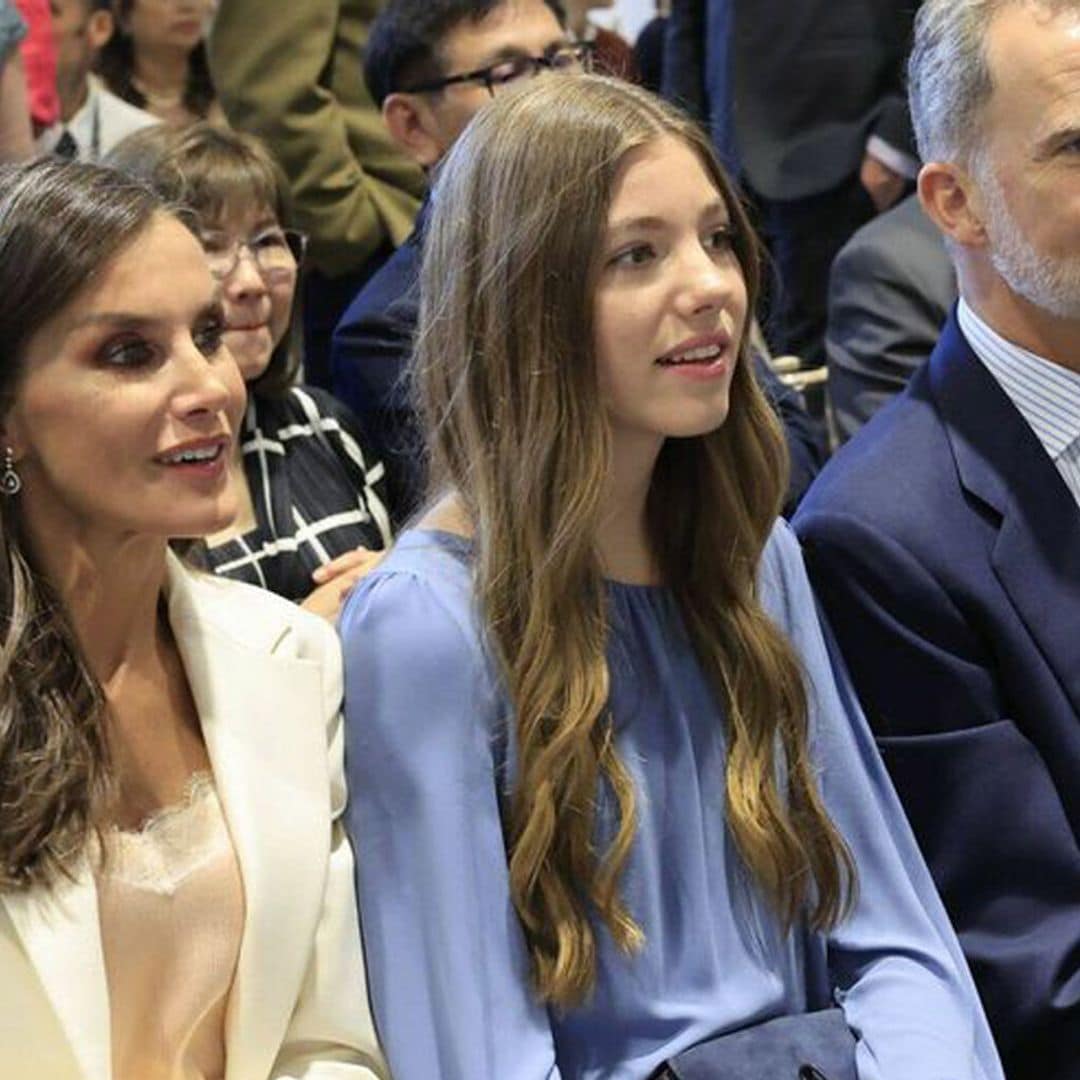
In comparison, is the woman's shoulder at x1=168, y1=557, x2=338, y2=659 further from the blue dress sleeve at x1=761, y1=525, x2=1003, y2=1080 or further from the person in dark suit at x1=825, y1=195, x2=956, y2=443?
the person in dark suit at x1=825, y1=195, x2=956, y2=443

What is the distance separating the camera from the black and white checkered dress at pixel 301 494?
2930mm

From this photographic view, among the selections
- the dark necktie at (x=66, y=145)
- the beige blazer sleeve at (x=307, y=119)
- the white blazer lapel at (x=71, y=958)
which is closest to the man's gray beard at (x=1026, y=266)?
the white blazer lapel at (x=71, y=958)

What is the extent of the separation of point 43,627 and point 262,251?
123 centimetres

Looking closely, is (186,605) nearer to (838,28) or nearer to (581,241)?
(581,241)

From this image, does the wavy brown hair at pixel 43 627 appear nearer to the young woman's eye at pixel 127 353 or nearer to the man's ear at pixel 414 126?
the young woman's eye at pixel 127 353

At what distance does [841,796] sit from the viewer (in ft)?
7.59

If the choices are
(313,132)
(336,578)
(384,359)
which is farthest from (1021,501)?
(313,132)

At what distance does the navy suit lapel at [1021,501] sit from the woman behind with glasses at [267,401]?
29.8 inches

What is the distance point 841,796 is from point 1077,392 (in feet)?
1.82

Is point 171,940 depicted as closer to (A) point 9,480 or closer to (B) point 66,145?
(A) point 9,480

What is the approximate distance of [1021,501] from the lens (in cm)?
248

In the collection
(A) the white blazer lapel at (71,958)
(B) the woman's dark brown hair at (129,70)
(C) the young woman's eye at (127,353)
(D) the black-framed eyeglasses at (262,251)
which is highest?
(B) the woman's dark brown hair at (129,70)

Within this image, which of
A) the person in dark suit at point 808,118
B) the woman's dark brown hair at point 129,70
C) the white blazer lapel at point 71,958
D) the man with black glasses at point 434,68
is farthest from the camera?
the woman's dark brown hair at point 129,70

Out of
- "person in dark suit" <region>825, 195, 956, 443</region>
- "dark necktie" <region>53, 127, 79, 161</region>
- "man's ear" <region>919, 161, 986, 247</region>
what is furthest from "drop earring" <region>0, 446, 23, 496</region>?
"dark necktie" <region>53, 127, 79, 161</region>
